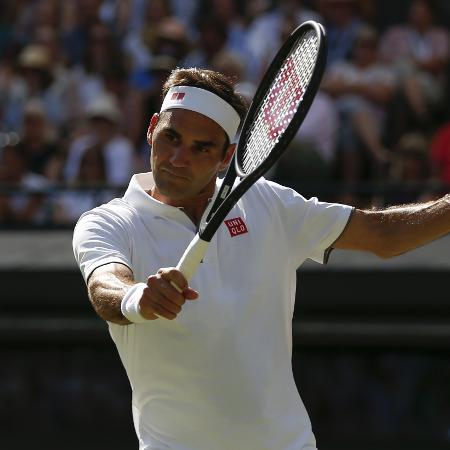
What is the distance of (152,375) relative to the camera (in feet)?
12.4

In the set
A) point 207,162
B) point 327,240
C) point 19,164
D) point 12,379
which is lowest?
point 12,379

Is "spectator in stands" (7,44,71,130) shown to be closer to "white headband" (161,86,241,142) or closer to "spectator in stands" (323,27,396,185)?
Result: "spectator in stands" (323,27,396,185)

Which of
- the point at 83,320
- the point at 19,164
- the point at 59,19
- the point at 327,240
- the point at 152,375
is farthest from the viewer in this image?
the point at 59,19

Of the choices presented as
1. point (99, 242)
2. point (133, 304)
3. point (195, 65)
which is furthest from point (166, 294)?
point (195, 65)

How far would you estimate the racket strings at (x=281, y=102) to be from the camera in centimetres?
357

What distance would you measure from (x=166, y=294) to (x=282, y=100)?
3.07 feet

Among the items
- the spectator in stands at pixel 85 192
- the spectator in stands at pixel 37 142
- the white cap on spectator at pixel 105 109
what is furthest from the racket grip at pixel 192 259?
the spectator in stands at pixel 37 142

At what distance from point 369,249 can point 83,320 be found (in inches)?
159

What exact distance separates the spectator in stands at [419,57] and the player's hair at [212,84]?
187 inches

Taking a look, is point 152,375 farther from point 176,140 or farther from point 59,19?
point 59,19

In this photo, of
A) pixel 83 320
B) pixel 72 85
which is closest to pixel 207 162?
pixel 83 320

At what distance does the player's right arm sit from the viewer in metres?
3.10

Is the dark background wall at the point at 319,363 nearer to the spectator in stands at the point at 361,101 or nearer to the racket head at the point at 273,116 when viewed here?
the spectator in stands at the point at 361,101

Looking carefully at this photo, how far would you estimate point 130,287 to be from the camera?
3320 mm
